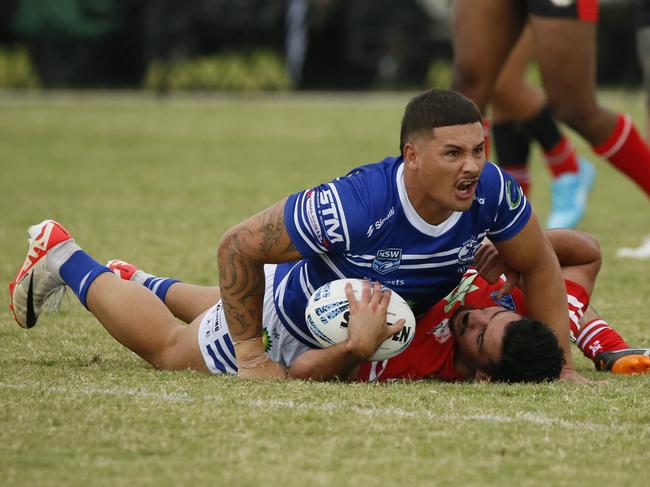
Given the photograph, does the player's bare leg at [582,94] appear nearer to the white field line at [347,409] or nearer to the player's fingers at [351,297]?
the player's fingers at [351,297]

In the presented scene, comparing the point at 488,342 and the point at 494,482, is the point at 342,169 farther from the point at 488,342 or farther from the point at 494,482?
the point at 494,482

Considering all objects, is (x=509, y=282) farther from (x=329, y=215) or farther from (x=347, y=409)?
(x=347, y=409)

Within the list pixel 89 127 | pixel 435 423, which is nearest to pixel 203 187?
pixel 89 127

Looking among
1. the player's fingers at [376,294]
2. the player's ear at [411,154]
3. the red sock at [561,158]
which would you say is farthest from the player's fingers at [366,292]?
→ the red sock at [561,158]

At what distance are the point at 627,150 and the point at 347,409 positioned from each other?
10.8 ft

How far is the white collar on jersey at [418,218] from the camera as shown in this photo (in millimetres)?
4629

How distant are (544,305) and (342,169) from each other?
8337mm

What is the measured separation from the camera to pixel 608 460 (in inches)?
145

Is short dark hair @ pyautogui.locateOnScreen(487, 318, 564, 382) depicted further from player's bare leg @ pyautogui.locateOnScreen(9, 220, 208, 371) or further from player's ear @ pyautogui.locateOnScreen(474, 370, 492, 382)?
player's bare leg @ pyautogui.locateOnScreen(9, 220, 208, 371)

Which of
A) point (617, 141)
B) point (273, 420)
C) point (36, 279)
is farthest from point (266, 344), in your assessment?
point (617, 141)

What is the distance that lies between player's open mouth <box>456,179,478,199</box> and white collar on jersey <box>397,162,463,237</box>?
17 centimetres

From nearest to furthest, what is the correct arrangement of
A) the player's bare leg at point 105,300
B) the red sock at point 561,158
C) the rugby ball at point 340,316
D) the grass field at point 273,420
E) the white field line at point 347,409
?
1. the grass field at point 273,420
2. the white field line at point 347,409
3. the rugby ball at point 340,316
4. the player's bare leg at point 105,300
5. the red sock at point 561,158

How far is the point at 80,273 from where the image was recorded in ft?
17.4

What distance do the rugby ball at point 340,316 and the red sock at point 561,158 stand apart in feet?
15.4
